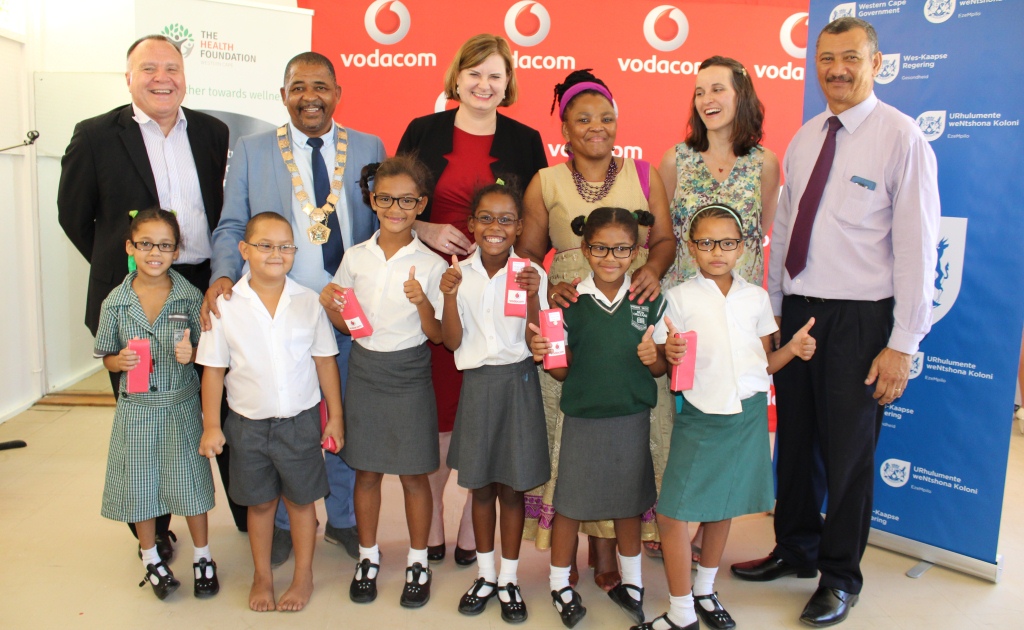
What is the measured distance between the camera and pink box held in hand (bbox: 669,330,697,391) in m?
2.36

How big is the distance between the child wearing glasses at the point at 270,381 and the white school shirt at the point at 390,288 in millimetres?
179

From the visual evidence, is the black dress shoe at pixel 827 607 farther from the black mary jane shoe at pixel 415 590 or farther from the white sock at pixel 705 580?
the black mary jane shoe at pixel 415 590

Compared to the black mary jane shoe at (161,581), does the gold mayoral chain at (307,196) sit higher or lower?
higher

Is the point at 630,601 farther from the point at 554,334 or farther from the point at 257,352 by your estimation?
the point at 257,352

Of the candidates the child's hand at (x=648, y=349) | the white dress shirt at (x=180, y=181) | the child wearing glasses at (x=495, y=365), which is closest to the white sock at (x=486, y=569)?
the child wearing glasses at (x=495, y=365)

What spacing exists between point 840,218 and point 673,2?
2.77m

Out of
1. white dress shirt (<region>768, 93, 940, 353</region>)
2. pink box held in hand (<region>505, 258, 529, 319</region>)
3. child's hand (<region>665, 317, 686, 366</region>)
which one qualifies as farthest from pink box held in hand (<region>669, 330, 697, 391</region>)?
white dress shirt (<region>768, 93, 940, 353</region>)

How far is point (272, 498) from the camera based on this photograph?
273 cm

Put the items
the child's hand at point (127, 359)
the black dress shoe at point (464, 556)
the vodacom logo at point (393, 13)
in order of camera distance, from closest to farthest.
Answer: the child's hand at point (127, 359) → the black dress shoe at point (464, 556) → the vodacom logo at point (393, 13)

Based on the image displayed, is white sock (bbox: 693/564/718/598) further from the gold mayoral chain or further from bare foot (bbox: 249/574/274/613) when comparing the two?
the gold mayoral chain

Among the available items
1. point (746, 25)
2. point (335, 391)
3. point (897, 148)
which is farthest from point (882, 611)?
point (746, 25)

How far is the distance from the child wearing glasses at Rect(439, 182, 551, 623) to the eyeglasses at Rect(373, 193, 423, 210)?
225mm

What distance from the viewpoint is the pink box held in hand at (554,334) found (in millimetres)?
2373

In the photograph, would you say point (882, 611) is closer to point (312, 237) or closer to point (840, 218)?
point (840, 218)
